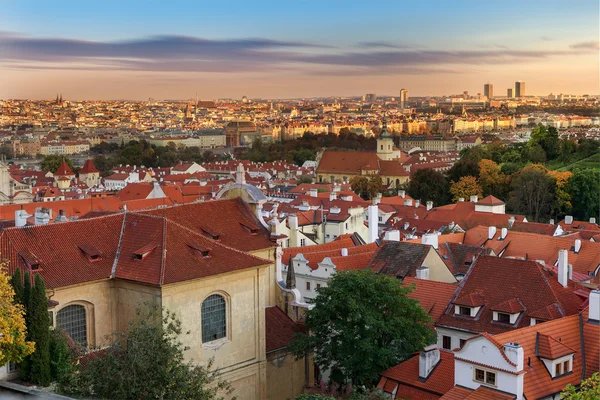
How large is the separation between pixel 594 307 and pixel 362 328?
494cm

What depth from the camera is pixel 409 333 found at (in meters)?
16.7

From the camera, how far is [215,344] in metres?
15.8

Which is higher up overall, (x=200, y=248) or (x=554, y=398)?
(x=200, y=248)

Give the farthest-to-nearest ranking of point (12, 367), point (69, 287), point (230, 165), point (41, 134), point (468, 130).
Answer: point (468, 130)
point (41, 134)
point (230, 165)
point (69, 287)
point (12, 367)

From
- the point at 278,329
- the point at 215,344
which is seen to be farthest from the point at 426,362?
the point at 215,344

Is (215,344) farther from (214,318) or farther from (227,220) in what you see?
(227,220)

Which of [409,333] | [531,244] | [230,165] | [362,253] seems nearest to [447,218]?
[531,244]

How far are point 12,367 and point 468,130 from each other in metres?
177

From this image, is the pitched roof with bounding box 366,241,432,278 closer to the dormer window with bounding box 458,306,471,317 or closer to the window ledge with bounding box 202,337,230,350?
the dormer window with bounding box 458,306,471,317

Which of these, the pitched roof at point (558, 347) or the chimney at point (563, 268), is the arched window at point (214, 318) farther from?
the chimney at point (563, 268)

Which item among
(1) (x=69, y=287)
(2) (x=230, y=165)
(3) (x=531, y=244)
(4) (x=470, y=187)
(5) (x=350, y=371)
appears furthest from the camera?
(2) (x=230, y=165)

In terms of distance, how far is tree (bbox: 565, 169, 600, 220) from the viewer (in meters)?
48.3

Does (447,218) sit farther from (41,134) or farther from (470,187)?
(41,134)

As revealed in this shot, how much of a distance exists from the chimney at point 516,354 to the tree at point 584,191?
36.5m
